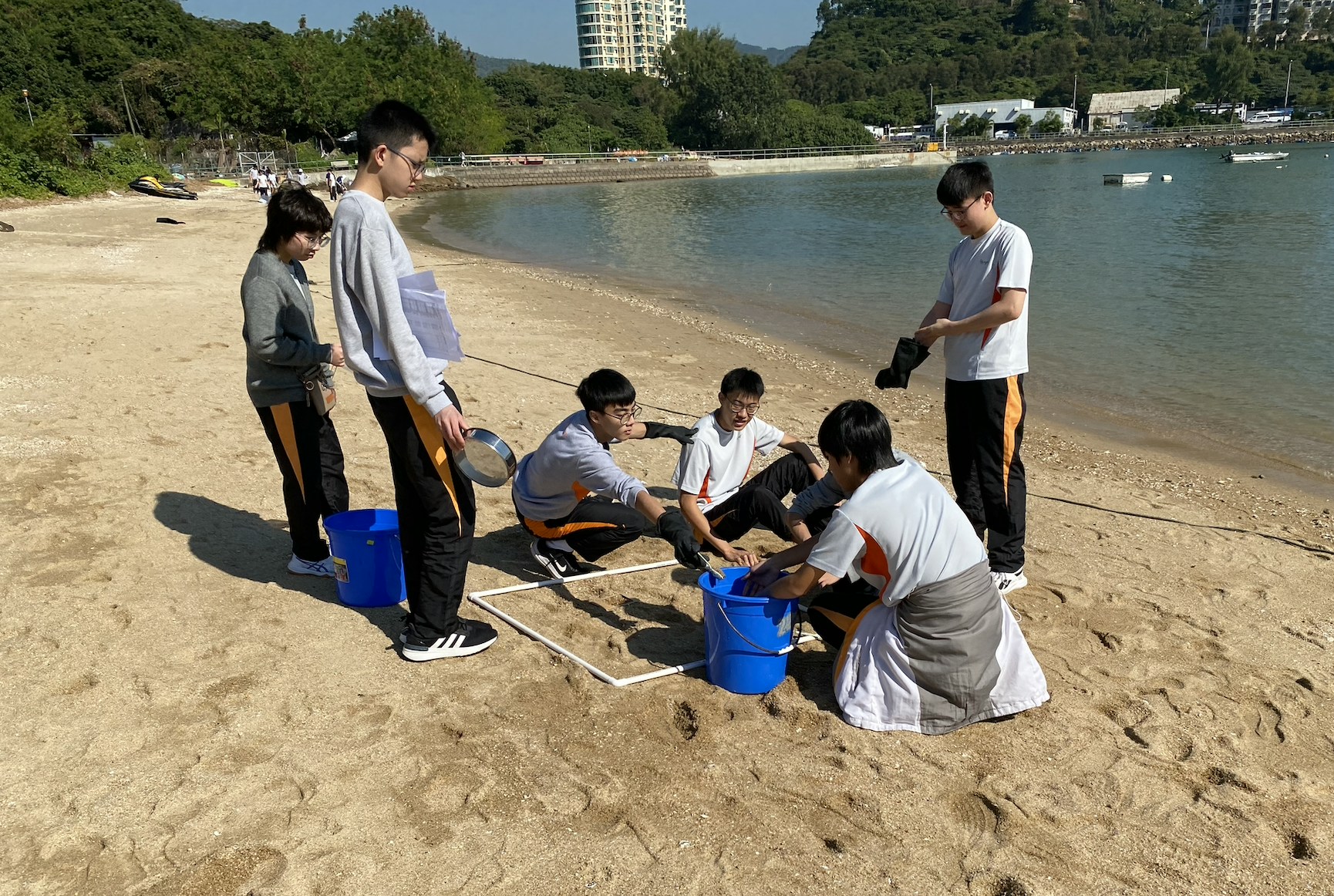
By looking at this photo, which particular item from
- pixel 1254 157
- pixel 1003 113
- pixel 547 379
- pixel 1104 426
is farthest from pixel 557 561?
pixel 1003 113

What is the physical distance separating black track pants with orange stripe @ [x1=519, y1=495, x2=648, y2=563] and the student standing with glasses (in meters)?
1.11

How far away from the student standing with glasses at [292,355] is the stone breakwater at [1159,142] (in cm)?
12307

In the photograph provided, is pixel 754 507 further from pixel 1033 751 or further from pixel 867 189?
pixel 867 189

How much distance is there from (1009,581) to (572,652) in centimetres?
223

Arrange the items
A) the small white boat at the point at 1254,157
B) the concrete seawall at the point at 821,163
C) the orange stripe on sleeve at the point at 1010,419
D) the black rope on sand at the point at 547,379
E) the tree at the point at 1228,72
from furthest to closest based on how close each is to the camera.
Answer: the tree at the point at 1228,72 < the concrete seawall at the point at 821,163 < the small white boat at the point at 1254,157 < the black rope on sand at the point at 547,379 < the orange stripe on sleeve at the point at 1010,419

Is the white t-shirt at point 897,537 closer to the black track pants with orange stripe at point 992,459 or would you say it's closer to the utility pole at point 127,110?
the black track pants with orange stripe at point 992,459

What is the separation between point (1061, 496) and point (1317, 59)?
685 ft

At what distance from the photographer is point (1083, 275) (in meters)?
19.3

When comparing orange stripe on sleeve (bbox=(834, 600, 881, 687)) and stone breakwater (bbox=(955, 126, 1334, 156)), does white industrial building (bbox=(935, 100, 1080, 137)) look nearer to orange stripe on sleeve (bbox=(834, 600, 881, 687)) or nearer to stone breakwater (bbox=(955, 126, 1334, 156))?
stone breakwater (bbox=(955, 126, 1334, 156))

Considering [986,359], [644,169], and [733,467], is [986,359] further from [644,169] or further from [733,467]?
[644,169]

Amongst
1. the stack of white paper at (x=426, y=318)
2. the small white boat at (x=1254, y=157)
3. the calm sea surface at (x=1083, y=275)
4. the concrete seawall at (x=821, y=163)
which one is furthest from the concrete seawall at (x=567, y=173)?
the stack of white paper at (x=426, y=318)

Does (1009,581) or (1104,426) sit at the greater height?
(1009,581)

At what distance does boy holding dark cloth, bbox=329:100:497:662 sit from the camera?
338 cm

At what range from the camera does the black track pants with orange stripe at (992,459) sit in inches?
177
